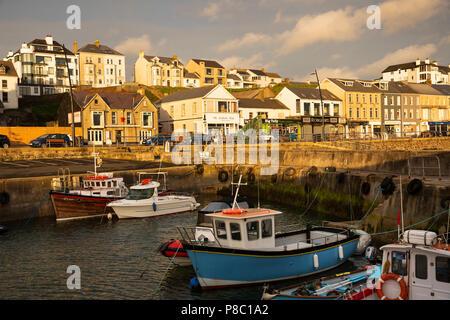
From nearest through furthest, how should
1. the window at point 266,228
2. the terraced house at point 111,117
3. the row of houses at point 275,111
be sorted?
the window at point 266,228 < the terraced house at point 111,117 < the row of houses at point 275,111

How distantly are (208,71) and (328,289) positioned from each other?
102811 millimetres

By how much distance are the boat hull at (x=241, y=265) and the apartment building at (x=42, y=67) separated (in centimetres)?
8952

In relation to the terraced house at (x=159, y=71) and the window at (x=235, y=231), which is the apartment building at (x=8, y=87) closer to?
the terraced house at (x=159, y=71)

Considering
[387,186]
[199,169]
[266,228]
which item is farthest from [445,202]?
[199,169]

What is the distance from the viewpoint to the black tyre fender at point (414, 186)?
2266cm

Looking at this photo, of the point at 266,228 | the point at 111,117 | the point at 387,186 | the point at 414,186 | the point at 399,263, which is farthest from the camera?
the point at 111,117

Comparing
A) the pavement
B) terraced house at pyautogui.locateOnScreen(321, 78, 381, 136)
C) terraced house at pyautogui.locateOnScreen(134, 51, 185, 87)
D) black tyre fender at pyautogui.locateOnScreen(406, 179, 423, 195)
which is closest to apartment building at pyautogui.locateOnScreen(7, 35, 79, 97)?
terraced house at pyautogui.locateOnScreen(134, 51, 185, 87)

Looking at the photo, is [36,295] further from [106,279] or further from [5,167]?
[5,167]

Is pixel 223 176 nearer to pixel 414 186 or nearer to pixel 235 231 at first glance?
pixel 414 186

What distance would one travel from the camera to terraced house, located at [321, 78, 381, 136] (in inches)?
2879

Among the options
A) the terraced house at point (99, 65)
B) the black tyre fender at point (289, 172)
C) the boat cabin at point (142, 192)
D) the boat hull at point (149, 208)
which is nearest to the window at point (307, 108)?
the black tyre fender at point (289, 172)

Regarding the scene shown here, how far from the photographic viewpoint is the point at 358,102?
75.0 meters

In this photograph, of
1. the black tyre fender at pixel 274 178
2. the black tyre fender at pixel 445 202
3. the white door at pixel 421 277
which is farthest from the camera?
the black tyre fender at pixel 274 178

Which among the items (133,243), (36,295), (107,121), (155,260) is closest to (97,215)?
(133,243)
